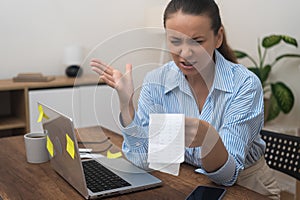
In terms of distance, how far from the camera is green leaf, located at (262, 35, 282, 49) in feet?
10.8

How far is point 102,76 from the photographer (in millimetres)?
1328

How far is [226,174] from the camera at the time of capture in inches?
51.4

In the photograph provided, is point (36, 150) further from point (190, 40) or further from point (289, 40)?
point (289, 40)

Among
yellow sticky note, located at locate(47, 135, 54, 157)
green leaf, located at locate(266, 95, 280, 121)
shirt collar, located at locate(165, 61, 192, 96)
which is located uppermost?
shirt collar, located at locate(165, 61, 192, 96)

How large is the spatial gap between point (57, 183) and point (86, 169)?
11 cm

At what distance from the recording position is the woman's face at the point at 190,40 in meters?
1.31

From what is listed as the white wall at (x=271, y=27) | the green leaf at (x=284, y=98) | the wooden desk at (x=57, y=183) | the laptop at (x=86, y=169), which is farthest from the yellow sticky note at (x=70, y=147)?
the white wall at (x=271, y=27)

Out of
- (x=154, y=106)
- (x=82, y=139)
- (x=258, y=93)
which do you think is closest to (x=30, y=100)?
(x=82, y=139)

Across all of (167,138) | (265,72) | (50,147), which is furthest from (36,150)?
(265,72)

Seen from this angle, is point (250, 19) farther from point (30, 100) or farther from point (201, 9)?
point (201, 9)

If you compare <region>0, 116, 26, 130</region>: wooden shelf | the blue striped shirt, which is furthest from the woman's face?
<region>0, 116, 26, 130</region>: wooden shelf

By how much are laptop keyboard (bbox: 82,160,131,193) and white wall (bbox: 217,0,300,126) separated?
2403mm

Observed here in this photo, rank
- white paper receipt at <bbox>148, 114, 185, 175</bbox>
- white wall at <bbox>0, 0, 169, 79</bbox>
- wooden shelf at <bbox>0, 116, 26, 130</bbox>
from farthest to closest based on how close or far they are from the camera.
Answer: white wall at <bbox>0, 0, 169, 79</bbox> < wooden shelf at <bbox>0, 116, 26, 130</bbox> < white paper receipt at <bbox>148, 114, 185, 175</bbox>

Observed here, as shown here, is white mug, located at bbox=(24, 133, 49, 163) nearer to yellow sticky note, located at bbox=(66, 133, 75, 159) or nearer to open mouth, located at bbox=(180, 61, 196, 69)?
yellow sticky note, located at bbox=(66, 133, 75, 159)
